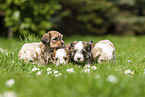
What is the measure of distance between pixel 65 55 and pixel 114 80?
199 cm

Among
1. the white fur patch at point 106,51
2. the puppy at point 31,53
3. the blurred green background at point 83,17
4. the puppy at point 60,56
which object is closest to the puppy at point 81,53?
the puppy at point 60,56

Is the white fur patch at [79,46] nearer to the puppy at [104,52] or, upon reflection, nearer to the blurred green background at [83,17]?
the puppy at [104,52]

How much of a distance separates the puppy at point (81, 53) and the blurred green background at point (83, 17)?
20.2 feet

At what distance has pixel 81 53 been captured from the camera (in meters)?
4.06

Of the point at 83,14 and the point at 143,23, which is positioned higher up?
the point at 83,14

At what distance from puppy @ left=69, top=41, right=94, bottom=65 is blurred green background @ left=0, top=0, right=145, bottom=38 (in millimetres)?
6150

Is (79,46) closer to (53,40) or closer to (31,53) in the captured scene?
(53,40)

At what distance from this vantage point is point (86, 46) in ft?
13.6

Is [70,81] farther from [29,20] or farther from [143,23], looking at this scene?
[143,23]

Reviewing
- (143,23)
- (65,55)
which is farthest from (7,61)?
(143,23)

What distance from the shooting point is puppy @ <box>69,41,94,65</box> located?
4.01m

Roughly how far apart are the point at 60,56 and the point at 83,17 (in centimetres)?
1166

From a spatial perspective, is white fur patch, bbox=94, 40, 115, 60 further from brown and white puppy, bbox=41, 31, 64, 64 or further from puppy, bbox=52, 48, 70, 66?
brown and white puppy, bbox=41, 31, 64, 64

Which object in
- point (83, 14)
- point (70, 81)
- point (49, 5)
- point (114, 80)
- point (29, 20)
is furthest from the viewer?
point (83, 14)
